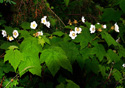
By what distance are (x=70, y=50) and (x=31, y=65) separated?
2.02ft

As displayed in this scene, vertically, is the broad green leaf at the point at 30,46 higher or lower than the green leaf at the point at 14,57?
higher

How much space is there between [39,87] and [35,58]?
0.54 m

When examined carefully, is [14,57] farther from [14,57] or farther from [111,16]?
[111,16]

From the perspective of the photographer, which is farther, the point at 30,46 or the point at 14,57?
the point at 30,46

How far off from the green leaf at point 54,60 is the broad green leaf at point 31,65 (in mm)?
72

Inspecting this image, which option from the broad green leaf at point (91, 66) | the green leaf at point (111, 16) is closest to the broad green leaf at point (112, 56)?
the broad green leaf at point (91, 66)

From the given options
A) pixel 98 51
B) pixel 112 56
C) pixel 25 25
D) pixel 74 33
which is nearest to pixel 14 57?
pixel 25 25

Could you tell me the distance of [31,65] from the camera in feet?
4.40

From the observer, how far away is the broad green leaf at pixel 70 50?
1674 mm

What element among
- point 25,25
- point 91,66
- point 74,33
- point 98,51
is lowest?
point 91,66

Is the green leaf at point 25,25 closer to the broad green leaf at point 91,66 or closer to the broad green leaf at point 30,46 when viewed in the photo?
the broad green leaf at point 30,46

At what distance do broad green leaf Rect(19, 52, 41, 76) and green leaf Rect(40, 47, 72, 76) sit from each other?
72 millimetres

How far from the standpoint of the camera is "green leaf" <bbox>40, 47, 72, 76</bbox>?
1332 millimetres

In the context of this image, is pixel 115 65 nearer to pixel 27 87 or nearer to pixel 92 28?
pixel 92 28
